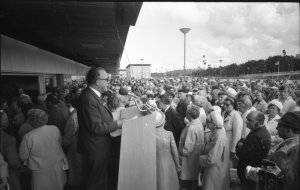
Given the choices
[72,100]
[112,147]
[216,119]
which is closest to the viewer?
[112,147]

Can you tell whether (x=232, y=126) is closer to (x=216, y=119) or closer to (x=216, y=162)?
(x=216, y=119)

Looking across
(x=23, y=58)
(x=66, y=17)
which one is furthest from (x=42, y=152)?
(x=23, y=58)

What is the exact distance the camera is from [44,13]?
11.3 ft

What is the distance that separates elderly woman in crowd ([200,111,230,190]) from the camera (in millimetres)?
2704

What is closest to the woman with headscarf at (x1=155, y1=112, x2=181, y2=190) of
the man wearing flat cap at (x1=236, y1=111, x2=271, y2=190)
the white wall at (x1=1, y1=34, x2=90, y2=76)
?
the man wearing flat cap at (x1=236, y1=111, x2=271, y2=190)

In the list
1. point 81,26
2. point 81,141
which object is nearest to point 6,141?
point 81,141

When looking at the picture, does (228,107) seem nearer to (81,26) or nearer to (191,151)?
(191,151)

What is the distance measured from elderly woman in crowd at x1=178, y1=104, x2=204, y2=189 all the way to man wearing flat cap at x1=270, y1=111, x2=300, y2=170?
1412mm

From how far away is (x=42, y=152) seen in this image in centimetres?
260

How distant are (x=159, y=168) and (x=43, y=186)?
5.74ft

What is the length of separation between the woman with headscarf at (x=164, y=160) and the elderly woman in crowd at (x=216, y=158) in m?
0.60

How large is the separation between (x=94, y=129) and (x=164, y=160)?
42.8 inches

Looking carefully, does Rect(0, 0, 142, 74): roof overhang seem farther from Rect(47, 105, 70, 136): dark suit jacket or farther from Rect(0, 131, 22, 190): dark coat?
Rect(0, 131, 22, 190): dark coat

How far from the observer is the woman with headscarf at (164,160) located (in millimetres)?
2426
